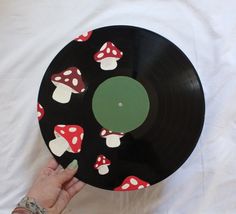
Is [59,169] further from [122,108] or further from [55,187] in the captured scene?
[122,108]

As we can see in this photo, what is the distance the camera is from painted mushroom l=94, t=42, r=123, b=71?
677 mm

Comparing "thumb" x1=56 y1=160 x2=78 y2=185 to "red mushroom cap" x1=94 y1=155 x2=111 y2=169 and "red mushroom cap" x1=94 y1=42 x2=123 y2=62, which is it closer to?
"red mushroom cap" x1=94 y1=155 x2=111 y2=169

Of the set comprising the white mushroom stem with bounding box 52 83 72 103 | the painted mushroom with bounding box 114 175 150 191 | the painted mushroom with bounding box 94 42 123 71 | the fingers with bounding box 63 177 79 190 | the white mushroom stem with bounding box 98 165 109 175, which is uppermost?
the painted mushroom with bounding box 94 42 123 71

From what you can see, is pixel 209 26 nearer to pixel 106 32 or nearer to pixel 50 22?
pixel 106 32

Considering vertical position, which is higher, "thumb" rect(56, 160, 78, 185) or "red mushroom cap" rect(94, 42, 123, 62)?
"red mushroom cap" rect(94, 42, 123, 62)

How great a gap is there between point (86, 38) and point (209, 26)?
0.86 ft

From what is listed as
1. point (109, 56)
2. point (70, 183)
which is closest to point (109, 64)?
point (109, 56)

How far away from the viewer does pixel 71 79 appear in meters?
0.68

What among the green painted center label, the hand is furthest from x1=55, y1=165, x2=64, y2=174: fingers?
the green painted center label

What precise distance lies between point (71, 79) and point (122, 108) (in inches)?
4.1

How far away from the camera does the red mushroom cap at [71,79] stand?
26.7 inches

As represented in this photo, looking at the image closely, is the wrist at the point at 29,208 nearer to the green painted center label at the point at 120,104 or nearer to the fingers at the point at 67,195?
the fingers at the point at 67,195

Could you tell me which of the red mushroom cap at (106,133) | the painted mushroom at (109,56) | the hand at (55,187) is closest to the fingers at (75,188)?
the hand at (55,187)

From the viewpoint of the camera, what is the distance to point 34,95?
0.78 meters
